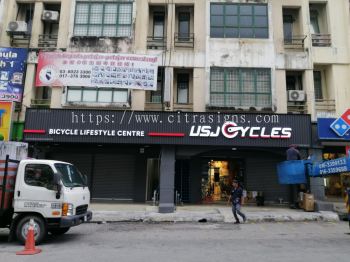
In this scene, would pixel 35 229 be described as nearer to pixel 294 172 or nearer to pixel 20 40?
pixel 294 172

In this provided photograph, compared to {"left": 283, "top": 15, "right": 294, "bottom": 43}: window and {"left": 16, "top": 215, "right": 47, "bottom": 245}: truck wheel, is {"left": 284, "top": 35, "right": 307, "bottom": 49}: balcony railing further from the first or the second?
{"left": 16, "top": 215, "right": 47, "bottom": 245}: truck wheel

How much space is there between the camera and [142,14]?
2041cm

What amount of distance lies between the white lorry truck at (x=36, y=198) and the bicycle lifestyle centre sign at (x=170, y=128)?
7661mm

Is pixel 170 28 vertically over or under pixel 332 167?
over

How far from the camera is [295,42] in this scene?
67.8 feet

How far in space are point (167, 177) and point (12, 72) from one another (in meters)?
10.3

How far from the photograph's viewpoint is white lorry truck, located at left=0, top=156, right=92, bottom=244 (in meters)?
9.77

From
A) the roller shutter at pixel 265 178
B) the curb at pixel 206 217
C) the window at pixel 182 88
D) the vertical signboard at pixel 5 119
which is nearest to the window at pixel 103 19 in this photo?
the window at pixel 182 88

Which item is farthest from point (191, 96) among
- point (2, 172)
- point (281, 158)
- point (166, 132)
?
point (2, 172)

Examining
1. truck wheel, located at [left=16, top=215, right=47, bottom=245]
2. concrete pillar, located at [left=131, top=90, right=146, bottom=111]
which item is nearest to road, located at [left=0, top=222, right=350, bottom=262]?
truck wheel, located at [left=16, top=215, right=47, bottom=245]

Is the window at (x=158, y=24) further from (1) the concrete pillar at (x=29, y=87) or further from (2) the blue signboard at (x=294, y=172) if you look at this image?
(2) the blue signboard at (x=294, y=172)

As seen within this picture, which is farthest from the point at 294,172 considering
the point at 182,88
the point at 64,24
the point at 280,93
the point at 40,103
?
the point at 64,24

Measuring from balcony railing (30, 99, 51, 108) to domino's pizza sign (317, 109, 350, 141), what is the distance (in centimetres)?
1473

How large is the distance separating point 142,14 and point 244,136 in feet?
30.4
